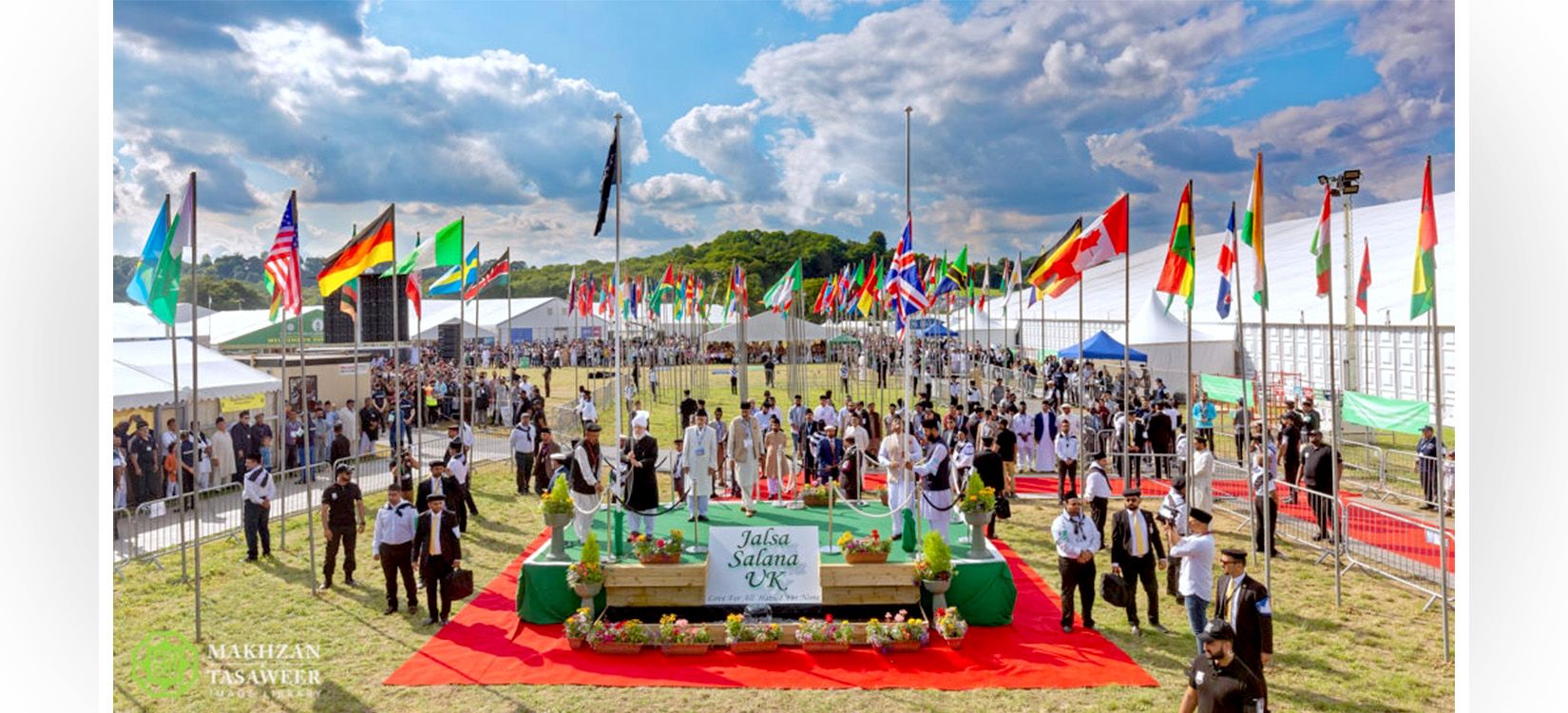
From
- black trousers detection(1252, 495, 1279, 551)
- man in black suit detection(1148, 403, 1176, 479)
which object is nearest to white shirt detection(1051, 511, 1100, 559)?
black trousers detection(1252, 495, 1279, 551)

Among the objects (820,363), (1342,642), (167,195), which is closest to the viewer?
(1342,642)

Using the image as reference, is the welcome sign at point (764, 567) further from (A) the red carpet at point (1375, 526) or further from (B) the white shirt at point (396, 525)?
(A) the red carpet at point (1375, 526)

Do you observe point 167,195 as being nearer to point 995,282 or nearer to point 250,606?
point 250,606

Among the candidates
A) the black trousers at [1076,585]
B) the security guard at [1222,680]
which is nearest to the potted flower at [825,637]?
the black trousers at [1076,585]

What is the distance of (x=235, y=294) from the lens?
7312cm

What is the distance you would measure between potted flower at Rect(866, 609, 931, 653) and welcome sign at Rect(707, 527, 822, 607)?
107 cm

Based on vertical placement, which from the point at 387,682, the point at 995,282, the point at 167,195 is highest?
the point at 995,282

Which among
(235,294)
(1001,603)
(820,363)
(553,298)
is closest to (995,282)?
(820,363)

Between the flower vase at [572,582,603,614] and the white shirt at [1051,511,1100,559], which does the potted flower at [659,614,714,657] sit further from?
the white shirt at [1051,511,1100,559]

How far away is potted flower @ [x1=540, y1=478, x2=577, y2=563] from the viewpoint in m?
Result: 11.7

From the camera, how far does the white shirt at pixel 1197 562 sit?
9281 mm

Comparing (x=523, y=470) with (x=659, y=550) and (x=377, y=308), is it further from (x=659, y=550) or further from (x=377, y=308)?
(x=377, y=308)

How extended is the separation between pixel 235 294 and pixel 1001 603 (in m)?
77.8

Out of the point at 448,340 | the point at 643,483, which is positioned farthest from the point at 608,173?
the point at 448,340
